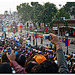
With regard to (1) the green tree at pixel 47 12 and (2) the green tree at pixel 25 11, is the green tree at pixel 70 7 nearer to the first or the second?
(1) the green tree at pixel 47 12

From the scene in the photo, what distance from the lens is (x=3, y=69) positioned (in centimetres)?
316

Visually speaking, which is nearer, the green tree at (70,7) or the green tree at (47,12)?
the green tree at (47,12)

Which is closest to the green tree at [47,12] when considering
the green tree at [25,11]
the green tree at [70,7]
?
the green tree at [70,7]

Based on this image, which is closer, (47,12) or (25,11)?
(47,12)

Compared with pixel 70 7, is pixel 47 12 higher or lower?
lower

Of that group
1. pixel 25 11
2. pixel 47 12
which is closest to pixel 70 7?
pixel 47 12

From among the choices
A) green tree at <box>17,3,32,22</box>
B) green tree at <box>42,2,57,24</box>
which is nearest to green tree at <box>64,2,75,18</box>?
green tree at <box>42,2,57,24</box>

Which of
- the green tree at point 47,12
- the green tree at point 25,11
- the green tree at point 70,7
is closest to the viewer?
the green tree at point 47,12

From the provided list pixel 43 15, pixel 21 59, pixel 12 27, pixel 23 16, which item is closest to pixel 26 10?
pixel 23 16

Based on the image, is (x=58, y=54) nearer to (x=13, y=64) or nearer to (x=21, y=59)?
(x=13, y=64)

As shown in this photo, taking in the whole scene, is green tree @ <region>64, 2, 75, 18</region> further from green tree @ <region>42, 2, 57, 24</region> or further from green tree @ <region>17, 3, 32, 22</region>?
green tree @ <region>17, 3, 32, 22</region>

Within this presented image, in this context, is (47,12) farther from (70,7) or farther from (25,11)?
(25,11)

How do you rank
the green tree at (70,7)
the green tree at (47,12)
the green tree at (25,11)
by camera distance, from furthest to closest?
the green tree at (25,11), the green tree at (70,7), the green tree at (47,12)

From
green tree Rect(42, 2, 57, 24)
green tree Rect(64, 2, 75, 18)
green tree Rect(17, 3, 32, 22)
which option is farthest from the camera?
green tree Rect(17, 3, 32, 22)
